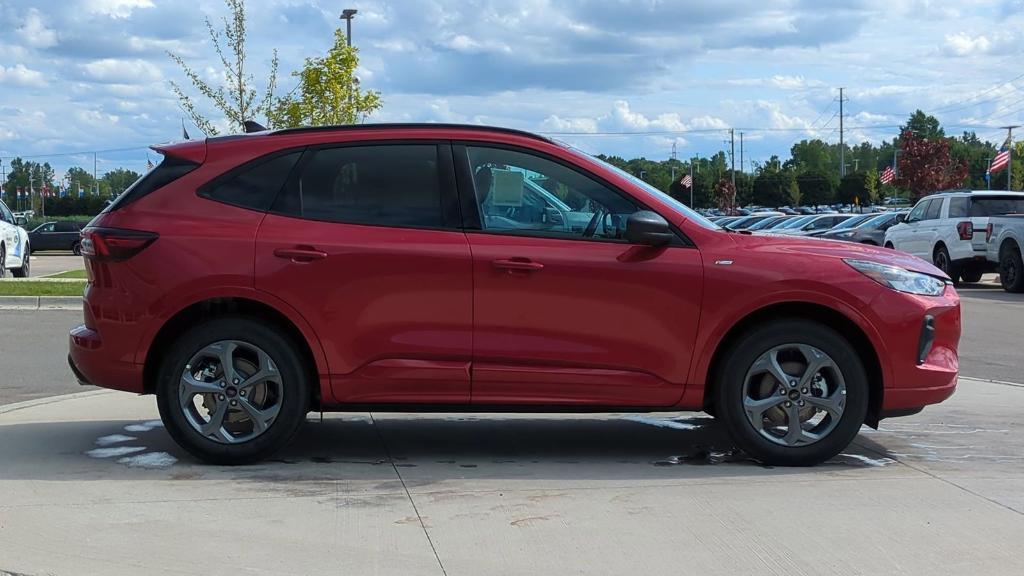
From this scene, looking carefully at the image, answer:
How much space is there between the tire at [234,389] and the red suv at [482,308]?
0.01 metres

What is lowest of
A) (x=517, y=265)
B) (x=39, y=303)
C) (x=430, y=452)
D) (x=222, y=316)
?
(x=430, y=452)

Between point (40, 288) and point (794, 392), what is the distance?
1415 cm

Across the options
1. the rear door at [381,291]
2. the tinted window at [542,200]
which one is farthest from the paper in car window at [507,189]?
the rear door at [381,291]

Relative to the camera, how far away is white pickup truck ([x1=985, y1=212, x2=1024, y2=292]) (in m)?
20.3

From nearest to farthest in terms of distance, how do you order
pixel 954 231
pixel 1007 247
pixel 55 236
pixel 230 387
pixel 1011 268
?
pixel 230 387
pixel 1011 268
pixel 1007 247
pixel 954 231
pixel 55 236

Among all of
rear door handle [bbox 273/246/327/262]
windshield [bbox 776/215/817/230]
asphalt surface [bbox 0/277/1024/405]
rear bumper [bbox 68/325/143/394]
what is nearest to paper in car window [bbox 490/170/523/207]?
rear door handle [bbox 273/246/327/262]

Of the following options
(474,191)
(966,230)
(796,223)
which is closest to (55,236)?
A: (796,223)

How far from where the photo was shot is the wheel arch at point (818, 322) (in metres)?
5.87

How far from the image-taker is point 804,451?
5879 mm

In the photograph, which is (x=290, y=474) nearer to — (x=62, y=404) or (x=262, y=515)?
(x=262, y=515)

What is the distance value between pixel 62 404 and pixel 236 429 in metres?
2.64

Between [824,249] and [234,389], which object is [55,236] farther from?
[824,249]

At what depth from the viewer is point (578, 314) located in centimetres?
576

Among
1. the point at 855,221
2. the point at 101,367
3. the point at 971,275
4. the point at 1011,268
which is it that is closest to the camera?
the point at 101,367
